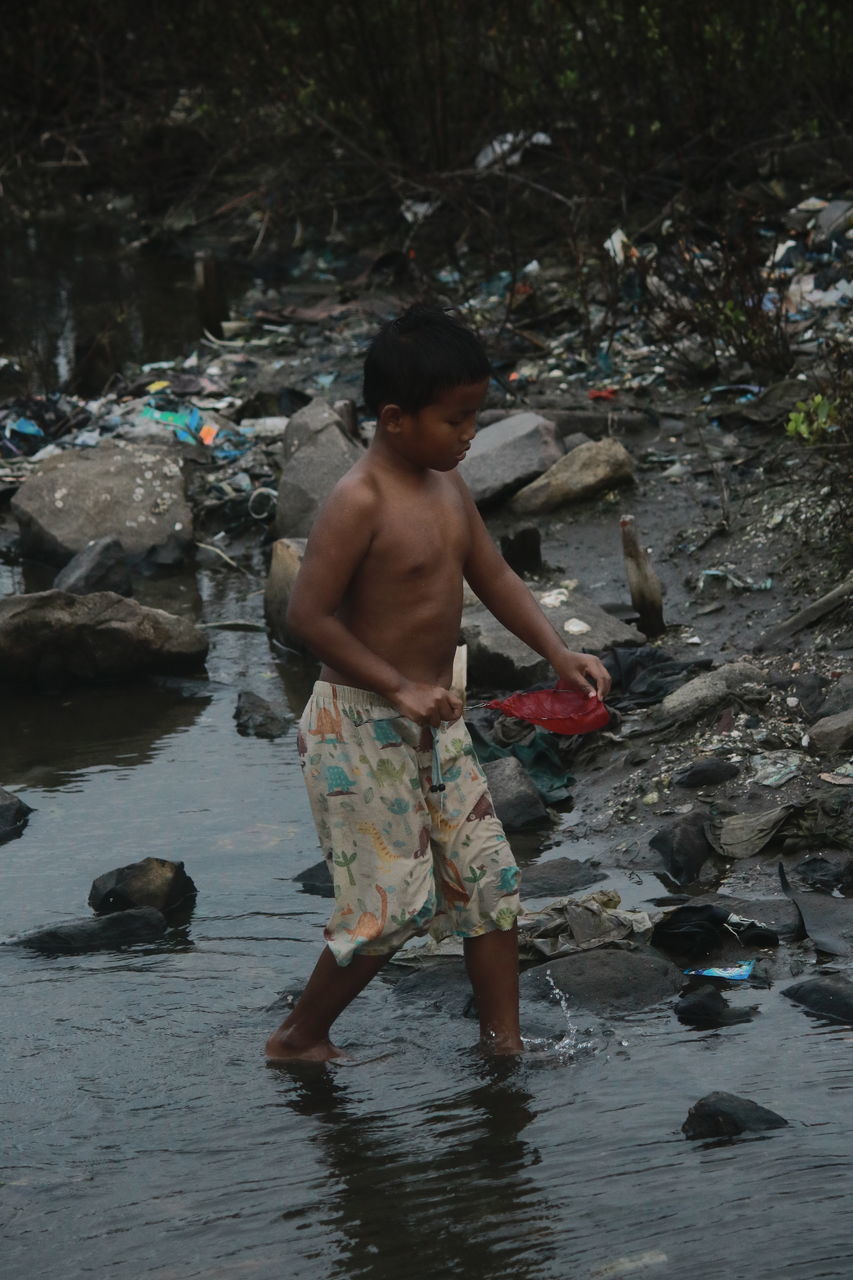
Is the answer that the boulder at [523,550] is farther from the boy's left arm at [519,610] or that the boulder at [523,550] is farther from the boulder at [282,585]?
the boy's left arm at [519,610]

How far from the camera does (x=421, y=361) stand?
262 cm

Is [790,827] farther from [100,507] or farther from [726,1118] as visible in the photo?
[100,507]

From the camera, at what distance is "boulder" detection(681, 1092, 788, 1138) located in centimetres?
256

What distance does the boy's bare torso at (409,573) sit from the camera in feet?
9.08

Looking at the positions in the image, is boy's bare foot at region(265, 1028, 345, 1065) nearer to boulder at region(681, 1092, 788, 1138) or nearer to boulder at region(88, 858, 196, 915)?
boulder at region(681, 1092, 788, 1138)

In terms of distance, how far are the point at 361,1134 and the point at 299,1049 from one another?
0.94 feet

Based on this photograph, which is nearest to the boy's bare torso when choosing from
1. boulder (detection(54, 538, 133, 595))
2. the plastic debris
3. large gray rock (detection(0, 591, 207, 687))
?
the plastic debris

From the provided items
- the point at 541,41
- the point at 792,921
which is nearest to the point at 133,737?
the point at 792,921

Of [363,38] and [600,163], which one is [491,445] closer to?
[600,163]

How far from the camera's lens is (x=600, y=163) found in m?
10.5

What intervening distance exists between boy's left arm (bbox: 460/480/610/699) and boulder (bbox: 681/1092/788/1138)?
2.49ft

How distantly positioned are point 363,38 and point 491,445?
6467 mm

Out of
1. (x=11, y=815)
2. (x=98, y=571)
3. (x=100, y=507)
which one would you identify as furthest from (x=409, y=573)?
(x=100, y=507)

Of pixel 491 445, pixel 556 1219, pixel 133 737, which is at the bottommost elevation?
pixel 556 1219
